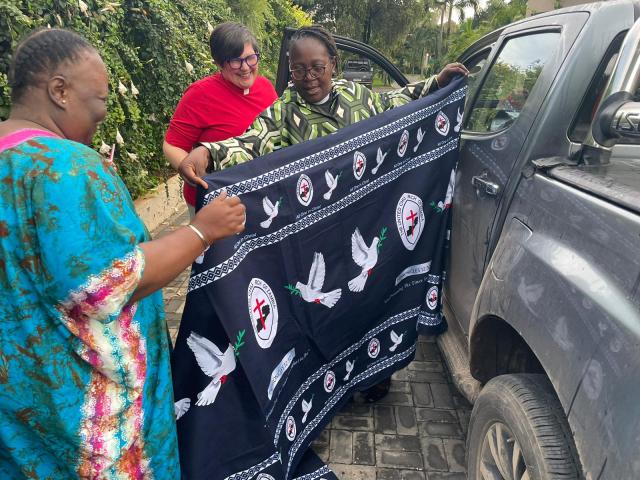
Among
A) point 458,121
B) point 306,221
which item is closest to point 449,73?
point 458,121

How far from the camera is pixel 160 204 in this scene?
5695 mm

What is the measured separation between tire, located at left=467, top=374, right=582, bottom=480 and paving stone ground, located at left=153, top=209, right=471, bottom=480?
51cm

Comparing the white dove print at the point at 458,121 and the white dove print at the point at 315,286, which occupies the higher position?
the white dove print at the point at 458,121

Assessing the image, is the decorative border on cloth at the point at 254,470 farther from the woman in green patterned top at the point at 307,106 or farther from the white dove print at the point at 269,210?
the woman in green patterned top at the point at 307,106

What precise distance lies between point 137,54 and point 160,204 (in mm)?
1685

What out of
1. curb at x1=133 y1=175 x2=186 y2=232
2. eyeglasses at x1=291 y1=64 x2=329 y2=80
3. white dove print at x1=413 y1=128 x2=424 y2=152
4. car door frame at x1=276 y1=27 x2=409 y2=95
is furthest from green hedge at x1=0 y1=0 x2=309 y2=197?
white dove print at x1=413 y1=128 x2=424 y2=152

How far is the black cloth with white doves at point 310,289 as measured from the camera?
169 centimetres

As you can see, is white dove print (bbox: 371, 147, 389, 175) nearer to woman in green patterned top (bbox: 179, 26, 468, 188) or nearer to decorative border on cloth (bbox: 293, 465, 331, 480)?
woman in green patterned top (bbox: 179, 26, 468, 188)

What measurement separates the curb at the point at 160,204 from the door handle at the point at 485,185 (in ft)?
12.5

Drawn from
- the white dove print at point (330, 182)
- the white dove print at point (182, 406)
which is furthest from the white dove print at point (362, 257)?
the white dove print at point (182, 406)

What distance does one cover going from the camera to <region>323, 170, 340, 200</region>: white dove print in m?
1.96

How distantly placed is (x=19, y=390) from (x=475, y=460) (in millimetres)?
1527

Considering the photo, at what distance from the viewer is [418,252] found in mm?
2406

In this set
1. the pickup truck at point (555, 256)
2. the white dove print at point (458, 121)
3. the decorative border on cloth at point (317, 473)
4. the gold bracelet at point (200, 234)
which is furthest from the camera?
the white dove print at point (458, 121)
